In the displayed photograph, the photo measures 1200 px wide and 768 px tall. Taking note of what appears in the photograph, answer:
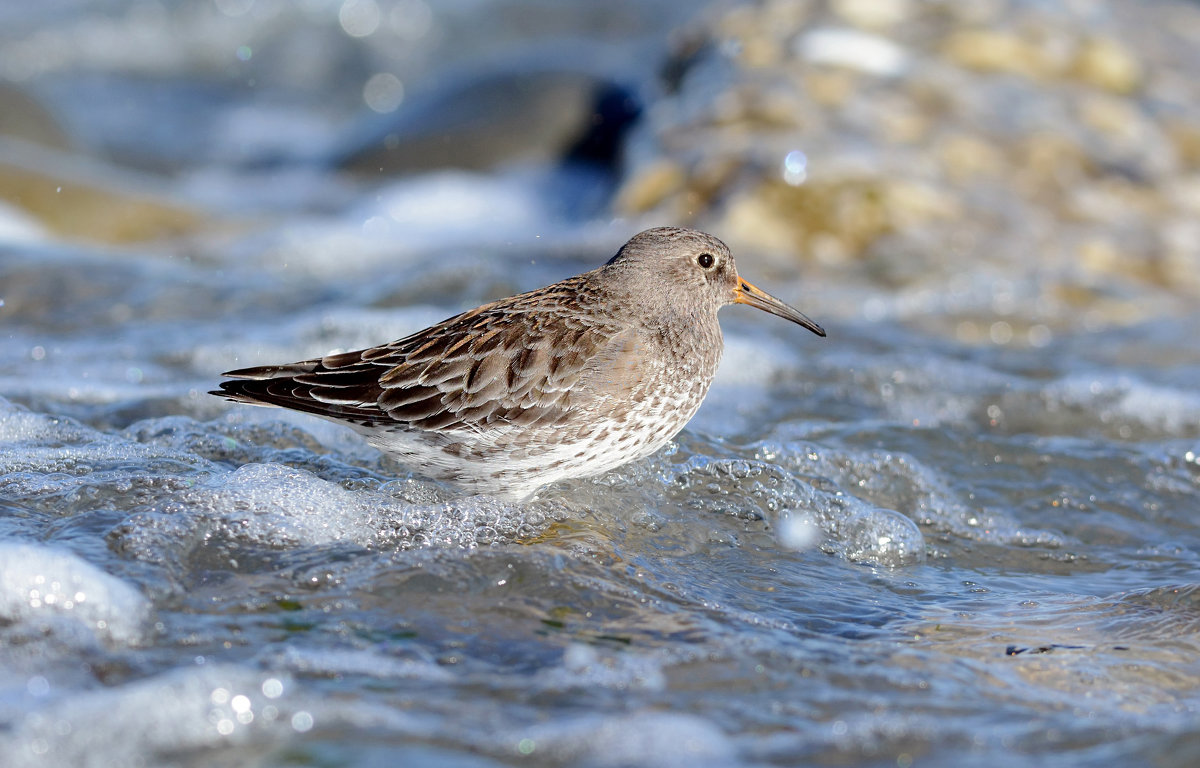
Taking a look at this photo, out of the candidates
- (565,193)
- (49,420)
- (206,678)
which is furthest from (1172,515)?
(565,193)

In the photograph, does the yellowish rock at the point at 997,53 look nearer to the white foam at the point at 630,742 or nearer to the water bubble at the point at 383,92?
the white foam at the point at 630,742

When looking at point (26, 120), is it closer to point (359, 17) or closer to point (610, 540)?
point (359, 17)

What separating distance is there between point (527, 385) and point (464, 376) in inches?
11.7

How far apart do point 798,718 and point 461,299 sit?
5487 millimetres

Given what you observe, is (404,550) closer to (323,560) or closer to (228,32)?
(323,560)

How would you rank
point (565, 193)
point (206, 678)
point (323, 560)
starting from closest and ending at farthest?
point (206, 678)
point (323, 560)
point (565, 193)

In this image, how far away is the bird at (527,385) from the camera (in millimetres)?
5117

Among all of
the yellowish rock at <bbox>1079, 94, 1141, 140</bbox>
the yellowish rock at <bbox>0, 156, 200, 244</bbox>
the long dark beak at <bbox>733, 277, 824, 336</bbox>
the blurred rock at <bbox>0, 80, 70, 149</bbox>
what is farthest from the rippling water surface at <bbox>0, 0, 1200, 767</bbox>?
the blurred rock at <bbox>0, 80, 70, 149</bbox>

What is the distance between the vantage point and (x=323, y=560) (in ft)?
15.3

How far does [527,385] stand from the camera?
518 cm

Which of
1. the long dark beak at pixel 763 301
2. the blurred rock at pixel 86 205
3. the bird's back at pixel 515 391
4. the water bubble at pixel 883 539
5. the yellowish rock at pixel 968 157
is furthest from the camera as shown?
the blurred rock at pixel 86 205

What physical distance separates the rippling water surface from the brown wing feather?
1.22ft

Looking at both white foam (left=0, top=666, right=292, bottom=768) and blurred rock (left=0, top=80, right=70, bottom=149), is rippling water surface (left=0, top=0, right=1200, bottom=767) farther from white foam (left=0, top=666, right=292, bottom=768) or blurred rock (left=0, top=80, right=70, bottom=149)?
blurred rock (left=0, top=80, right=70, bottom=149)

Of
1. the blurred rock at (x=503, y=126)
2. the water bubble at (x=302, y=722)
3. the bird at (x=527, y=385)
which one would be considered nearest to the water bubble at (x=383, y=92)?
the blurred rock at (x=503, y=126)
